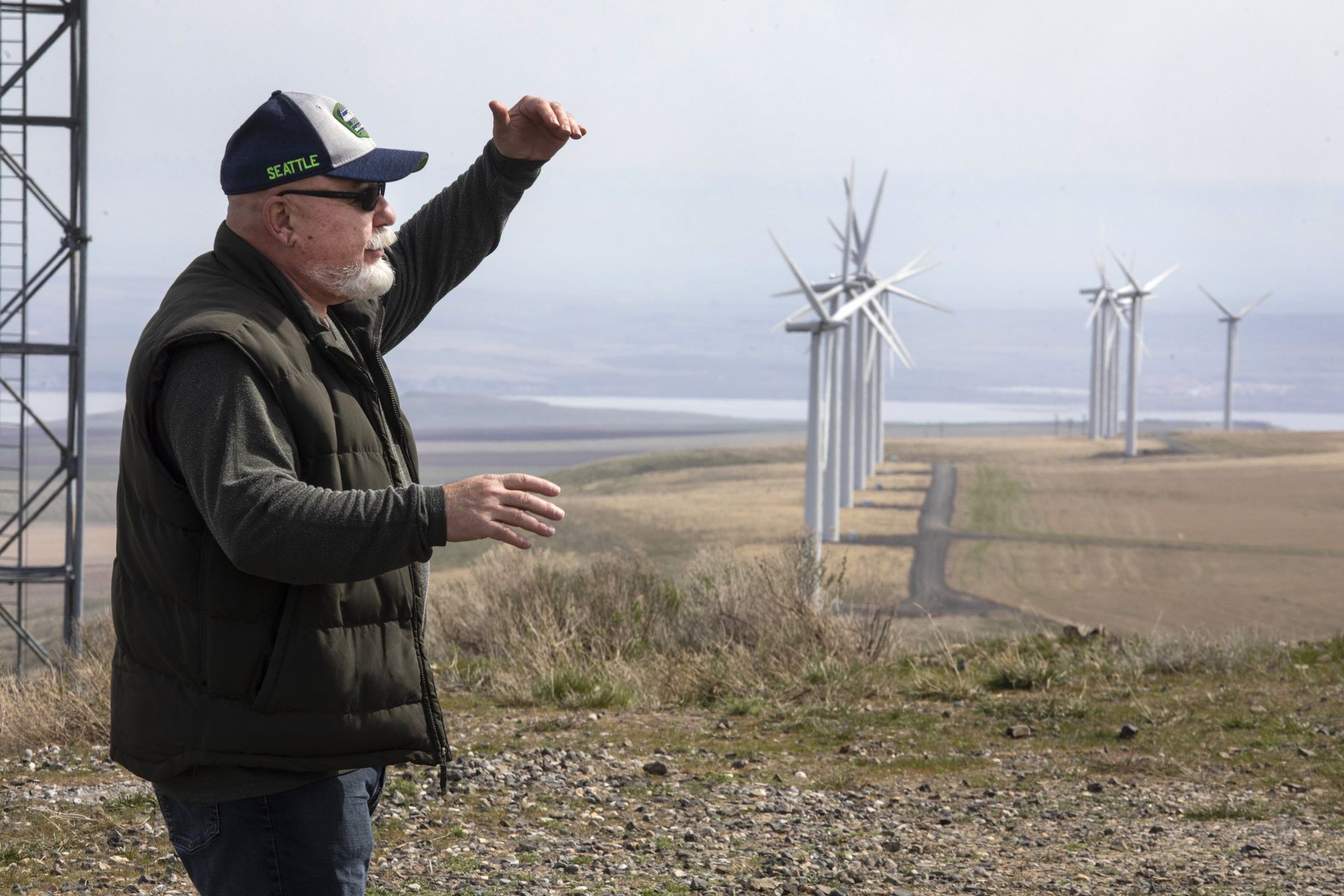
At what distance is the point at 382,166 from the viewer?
2832 millimetres

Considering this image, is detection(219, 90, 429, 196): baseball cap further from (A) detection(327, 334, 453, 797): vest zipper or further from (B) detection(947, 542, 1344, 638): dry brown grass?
(B) detection(947, 542, 1344, 638): dry brown grass

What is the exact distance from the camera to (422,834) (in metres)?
5.93

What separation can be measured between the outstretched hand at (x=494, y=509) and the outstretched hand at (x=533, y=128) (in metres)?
1.26

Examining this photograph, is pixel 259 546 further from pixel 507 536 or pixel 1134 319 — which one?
pixel 1134 319

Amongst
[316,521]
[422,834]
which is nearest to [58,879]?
[422,834]

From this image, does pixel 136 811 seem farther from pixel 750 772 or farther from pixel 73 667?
pixel 73 667

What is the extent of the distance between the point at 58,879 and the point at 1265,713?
23.3 feet

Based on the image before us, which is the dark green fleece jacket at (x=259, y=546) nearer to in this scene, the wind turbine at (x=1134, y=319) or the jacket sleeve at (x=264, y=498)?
the jacket sleeve at (x=264, y=498)

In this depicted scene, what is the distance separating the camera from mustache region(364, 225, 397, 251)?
2916mm

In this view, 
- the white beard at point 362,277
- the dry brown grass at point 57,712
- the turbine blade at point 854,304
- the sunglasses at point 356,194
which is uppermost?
the turbine blade at point 854,304

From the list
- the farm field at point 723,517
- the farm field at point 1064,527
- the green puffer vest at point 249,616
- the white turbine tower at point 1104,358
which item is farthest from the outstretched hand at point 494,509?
the white turbine tower at point 1104,358

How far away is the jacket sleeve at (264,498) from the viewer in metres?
2.39

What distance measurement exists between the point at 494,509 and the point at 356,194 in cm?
78

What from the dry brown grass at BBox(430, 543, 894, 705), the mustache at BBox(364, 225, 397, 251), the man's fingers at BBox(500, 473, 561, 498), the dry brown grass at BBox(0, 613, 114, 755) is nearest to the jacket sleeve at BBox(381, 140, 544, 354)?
the mustache at BBox(364, 225, 397, 251)
